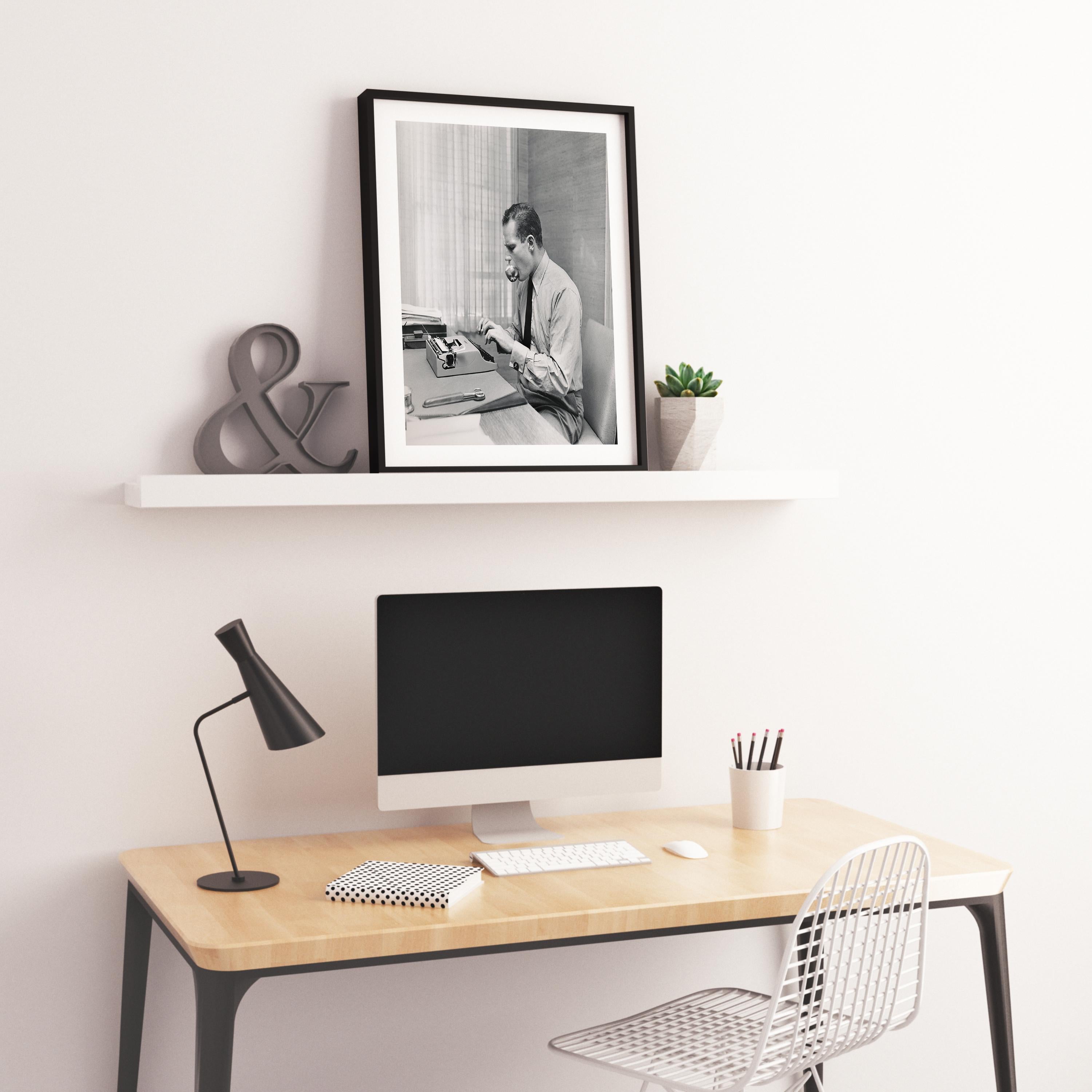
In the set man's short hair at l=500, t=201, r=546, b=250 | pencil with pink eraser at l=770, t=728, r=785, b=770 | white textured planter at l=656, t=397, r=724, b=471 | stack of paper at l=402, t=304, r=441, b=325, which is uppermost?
man's short hair at l=500, t=201, r=546, b=250

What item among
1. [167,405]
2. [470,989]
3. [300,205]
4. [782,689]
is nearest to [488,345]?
[300,205]

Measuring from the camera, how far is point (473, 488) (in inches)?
94.0

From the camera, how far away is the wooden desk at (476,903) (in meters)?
1.82

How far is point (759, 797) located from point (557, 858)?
45 centimetres

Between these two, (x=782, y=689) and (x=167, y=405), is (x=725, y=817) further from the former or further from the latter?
(x=167, y=405)

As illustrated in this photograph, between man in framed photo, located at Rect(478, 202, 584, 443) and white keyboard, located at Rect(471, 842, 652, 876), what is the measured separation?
0.78 metres

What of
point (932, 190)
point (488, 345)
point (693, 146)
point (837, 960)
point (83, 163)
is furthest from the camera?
point (932, 190)

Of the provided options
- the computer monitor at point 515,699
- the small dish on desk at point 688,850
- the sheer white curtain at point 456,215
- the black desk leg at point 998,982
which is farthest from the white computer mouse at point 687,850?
the sheer white curtain at point 456,215

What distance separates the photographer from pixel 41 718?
231 cm

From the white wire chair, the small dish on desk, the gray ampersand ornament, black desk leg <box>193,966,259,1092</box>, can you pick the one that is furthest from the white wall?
black desk leg <box>193,966,259,1092</box>

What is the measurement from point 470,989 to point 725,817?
601 millimetres

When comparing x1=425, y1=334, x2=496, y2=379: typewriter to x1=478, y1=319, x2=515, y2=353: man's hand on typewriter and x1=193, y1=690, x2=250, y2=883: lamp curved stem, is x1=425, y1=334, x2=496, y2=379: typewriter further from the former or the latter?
x1=193, y1=690, x2=250, y2=883: lamp curved stem

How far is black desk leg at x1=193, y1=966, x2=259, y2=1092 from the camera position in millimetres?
1792

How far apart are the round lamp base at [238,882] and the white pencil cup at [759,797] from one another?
0.88 meters
